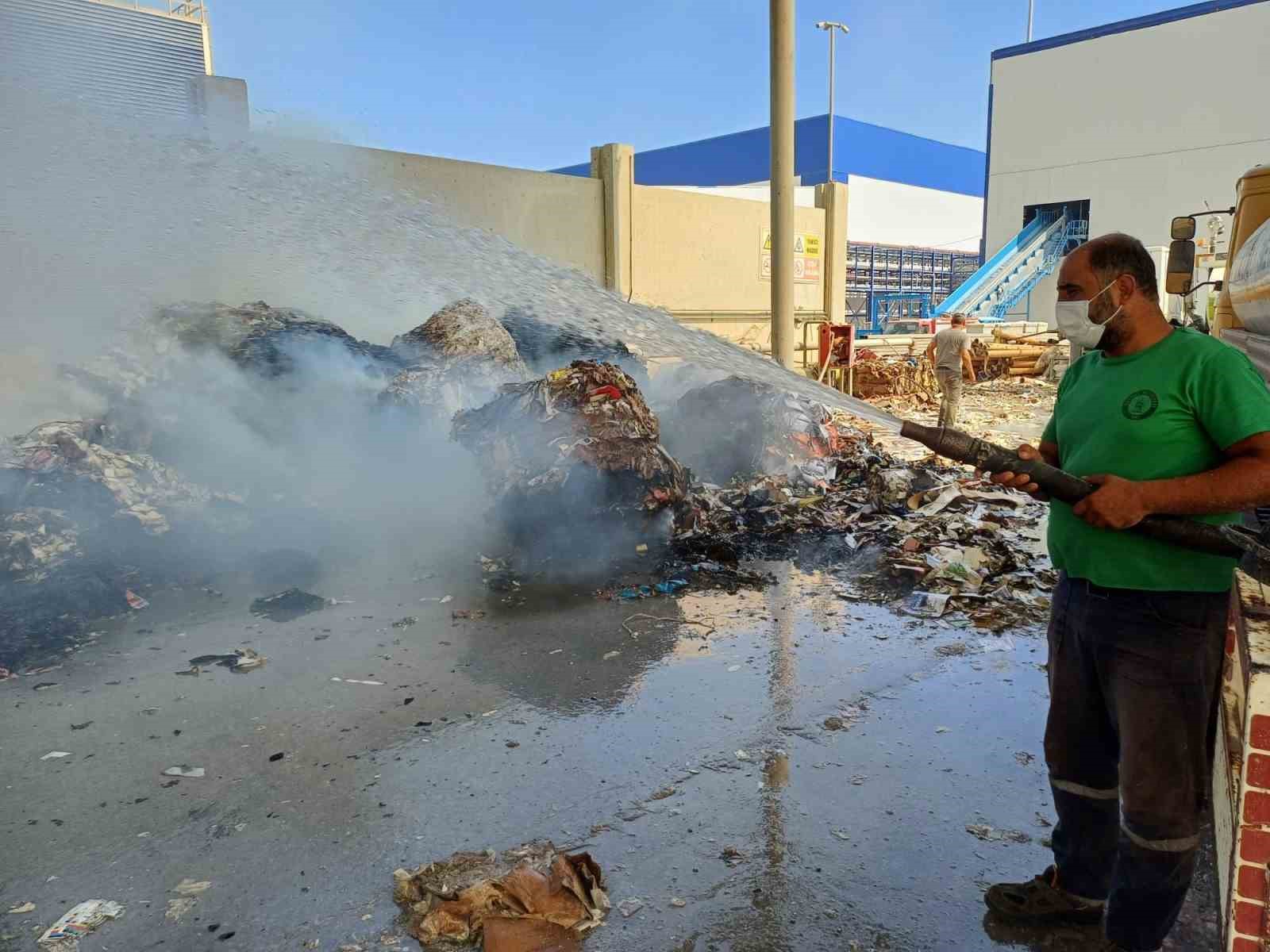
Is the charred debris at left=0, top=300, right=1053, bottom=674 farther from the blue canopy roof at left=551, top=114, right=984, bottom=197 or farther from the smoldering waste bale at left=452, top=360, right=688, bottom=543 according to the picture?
the blue canopy roof at left=551, top=114, right=984, bottom=197

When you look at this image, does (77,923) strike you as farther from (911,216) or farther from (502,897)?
(911,216)

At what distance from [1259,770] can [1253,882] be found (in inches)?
10.1

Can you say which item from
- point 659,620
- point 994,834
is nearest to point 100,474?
point 659,620

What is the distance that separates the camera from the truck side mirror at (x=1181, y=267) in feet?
17.8

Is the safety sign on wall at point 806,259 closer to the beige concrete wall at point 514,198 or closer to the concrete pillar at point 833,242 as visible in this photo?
the concrete pillar at point 833,242

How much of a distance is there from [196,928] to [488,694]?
172cm

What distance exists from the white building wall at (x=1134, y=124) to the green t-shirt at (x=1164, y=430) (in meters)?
33.0

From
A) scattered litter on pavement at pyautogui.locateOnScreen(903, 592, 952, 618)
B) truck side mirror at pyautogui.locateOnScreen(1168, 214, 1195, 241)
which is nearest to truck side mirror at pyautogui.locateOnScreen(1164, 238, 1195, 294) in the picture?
truck side mirror at pyautogui.locateOnScreen(1168, 214, 1195, 241)

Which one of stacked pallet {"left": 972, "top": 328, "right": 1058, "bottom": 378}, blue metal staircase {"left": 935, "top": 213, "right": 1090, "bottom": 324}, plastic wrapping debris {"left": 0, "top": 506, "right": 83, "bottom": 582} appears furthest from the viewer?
blue metal staircase {"left": 935, "top": 213, "right": 1090, "bottom": 324}

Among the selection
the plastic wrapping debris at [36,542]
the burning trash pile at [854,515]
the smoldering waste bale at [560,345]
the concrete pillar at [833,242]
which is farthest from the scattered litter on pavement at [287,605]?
the concrete pillar at [833,242]

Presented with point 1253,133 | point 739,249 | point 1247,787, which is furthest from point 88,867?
point 1253,133

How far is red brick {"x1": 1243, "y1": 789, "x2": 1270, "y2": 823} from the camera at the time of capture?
1665 mm

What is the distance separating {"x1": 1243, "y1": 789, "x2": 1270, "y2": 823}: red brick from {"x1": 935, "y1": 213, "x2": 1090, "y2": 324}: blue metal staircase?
29.2 meters

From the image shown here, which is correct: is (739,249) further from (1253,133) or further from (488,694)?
Result: (1253,133)
